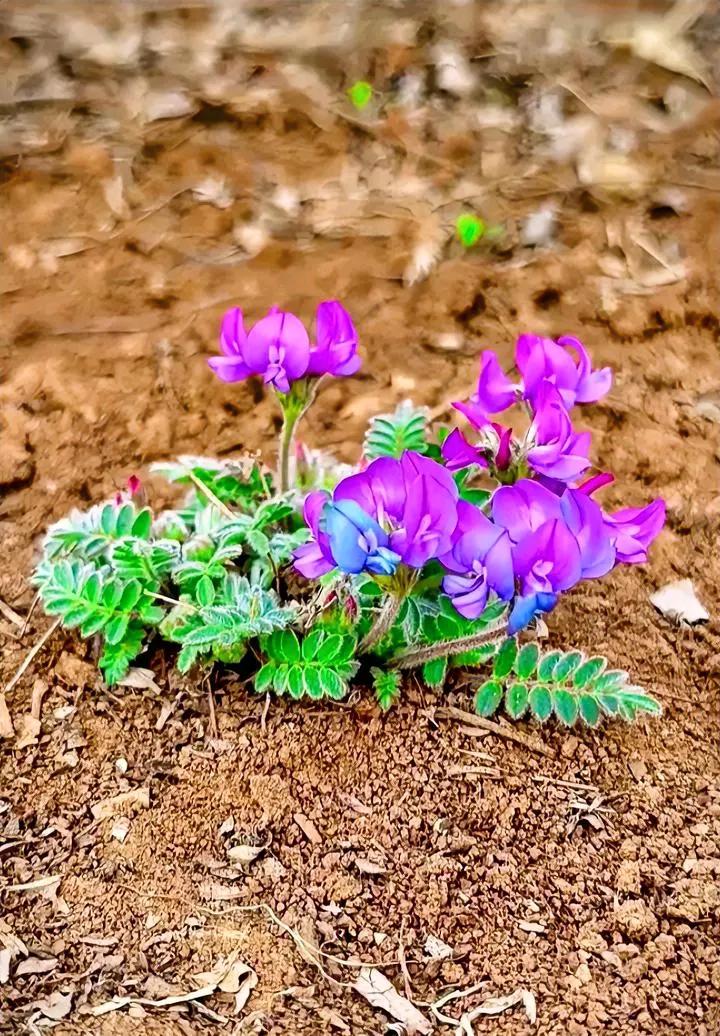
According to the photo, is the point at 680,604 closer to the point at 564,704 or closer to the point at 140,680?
the point at 564,704

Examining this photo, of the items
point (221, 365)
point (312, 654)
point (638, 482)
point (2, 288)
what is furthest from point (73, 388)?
point (638, 482)

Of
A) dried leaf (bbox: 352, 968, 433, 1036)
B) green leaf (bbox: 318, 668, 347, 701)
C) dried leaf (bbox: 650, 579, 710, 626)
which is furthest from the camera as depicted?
dried leaf (bbox: 650, 579, 710, 626)

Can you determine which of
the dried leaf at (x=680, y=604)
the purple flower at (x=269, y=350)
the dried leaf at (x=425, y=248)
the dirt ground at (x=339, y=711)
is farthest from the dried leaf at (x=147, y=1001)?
the dried leaf at (x=425, y=248)

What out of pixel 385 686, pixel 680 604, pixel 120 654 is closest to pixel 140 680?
pixel 120 654

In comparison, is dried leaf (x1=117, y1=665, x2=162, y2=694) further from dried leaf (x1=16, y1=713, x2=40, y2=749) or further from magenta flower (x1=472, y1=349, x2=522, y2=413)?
magenta flower (x1=472, y1=349, x2=522, y2=413)

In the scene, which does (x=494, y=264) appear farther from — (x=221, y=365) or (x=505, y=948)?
(x=505, y=948)

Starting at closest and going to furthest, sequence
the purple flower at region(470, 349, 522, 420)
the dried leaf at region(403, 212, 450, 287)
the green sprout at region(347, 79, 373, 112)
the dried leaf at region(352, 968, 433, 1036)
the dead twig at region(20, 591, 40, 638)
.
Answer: the dried leaf at region(352, 968, 433, 1036), the purple flower at region(470, 349, 522, 420), the dead twig at region(20, 591, 40, 638), the dried leaf at region(403, 212, 450, 287), the green sprout at region(347, 79, 373, 112)

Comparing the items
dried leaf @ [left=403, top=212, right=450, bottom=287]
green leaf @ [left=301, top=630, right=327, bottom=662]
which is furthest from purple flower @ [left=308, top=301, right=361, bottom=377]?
dried leaf @ [left=403, top=212, right=450, bottom=287]
